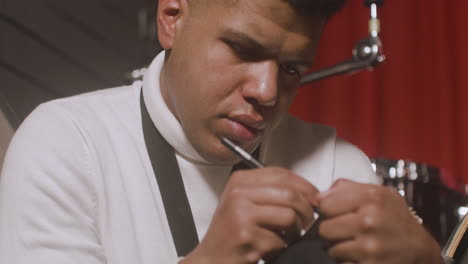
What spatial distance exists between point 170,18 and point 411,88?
1.96 metres

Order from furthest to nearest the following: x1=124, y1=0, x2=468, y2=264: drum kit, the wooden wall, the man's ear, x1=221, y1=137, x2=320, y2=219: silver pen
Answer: x1=124, y1=0, x2=468, y2=264: drum kit
the wooden wall
the man's ear
x1=221, y1=137, x2=320, y2=219: silver pen

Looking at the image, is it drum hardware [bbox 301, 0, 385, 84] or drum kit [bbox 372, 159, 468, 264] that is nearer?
drum hardware [bbox 301, 0, 385, 84]

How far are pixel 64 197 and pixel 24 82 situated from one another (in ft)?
3.45

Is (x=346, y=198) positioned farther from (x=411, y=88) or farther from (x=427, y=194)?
(x=411, y=88)

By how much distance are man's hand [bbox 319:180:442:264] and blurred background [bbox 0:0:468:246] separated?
1.33 metres

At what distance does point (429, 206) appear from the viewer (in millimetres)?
2186

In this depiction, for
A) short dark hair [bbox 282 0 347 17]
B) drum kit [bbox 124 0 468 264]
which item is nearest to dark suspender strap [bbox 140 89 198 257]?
short dark hair [bbox 282 0 347 17]

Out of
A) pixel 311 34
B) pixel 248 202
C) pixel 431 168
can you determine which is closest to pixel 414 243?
pixel 248 202

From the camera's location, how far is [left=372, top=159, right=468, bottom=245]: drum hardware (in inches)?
82.4

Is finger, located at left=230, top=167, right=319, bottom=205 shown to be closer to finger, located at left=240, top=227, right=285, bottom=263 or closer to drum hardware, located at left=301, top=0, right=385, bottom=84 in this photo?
finger, located at left=240, top=227, right=285, bottom=263

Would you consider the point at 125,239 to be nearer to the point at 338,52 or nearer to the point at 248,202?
the point at 248,202

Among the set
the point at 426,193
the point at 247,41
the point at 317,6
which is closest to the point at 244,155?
the point at 247,41

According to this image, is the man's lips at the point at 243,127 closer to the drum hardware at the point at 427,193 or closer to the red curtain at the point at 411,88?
the drum hardware at the point at 427,193

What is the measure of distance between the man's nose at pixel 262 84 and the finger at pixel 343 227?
27cm
